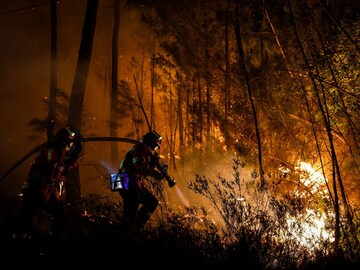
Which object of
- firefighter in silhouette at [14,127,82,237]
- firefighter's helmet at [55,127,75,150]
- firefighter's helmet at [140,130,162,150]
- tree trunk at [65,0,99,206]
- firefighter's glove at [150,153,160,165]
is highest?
tree trunk at [65,0,99,206]

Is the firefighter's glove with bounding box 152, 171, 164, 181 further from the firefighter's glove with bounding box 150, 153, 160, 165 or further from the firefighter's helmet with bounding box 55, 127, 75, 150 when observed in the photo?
the firefighter's helmet with bounding box 55, 127, 75, 150

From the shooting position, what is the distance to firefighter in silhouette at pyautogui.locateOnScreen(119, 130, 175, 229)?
5.90m

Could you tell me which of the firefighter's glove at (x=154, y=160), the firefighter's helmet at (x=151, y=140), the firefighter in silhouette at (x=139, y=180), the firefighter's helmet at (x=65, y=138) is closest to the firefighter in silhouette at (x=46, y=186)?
the firefighter's helmet at (x=65, y=138)

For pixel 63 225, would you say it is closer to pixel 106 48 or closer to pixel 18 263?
pixel 18 263

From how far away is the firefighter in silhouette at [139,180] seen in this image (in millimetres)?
5902

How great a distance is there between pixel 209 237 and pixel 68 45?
16725 mm

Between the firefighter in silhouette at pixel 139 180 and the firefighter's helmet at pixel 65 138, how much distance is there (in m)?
0.93

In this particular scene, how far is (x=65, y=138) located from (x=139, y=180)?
1.26 metres

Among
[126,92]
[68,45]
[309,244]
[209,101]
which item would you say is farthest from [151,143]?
[68,45]

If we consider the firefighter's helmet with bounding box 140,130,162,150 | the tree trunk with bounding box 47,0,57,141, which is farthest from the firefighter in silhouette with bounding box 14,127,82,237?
the tree trunk with bounding box 47,0,57,141

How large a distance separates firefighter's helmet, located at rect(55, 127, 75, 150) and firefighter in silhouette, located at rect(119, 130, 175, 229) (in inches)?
36.8

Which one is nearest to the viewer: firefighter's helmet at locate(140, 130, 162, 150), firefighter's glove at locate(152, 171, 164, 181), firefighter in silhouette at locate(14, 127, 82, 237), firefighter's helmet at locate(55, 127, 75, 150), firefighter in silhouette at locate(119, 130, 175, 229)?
firefighter in silhouette at locate(14, 127, 82, 237)

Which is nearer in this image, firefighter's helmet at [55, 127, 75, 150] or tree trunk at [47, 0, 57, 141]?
firefighter's helmet at [55, 127, 75, 150]

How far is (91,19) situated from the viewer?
929cm
